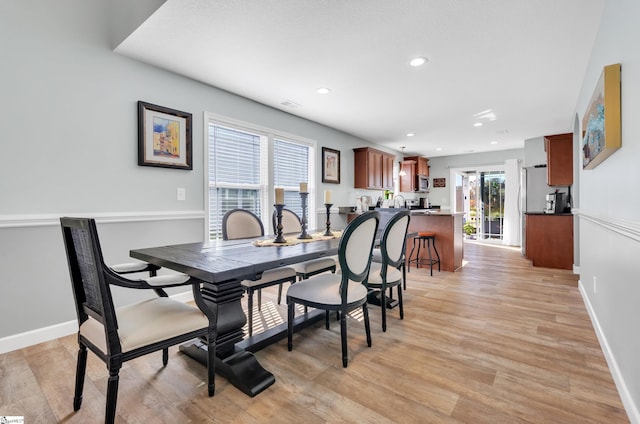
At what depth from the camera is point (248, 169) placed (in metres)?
4.00

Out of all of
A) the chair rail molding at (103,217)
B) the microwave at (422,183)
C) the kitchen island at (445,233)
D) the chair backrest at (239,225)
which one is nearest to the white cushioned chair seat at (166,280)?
the chair backrest at (239,225)


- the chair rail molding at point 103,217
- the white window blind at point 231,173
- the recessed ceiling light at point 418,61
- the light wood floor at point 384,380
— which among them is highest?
the recessed ceiling light at point 418,61

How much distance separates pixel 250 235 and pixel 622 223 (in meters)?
2.67

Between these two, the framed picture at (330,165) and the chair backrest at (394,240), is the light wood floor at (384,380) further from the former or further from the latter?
the framed picture at (330,165)

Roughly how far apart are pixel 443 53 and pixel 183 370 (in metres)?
3.15

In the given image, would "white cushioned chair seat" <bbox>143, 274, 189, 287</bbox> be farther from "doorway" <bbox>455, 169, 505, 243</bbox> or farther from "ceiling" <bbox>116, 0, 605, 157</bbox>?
"doorway" <bbox>455, 169, 505, 243</bbox>

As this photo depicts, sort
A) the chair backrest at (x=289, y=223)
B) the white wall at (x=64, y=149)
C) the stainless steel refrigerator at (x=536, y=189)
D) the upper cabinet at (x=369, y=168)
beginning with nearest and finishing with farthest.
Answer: the white wall at (x=64, y=149), the chair backrest at (x=289, y=223), the stainless steel refrigerator at (x=536, y=189), the upper cabinet at (x=369, y=168)

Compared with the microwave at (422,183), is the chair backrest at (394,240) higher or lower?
lower

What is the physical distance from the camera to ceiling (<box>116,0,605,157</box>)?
2.11m

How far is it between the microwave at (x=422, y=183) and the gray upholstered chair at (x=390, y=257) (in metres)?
5.55

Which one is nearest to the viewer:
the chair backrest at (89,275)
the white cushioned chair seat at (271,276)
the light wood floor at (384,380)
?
the chair backrest at (89,275)

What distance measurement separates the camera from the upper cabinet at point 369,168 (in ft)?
19.5

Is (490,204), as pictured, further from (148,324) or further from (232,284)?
(148,324)

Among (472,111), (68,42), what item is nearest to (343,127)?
(472,111)
